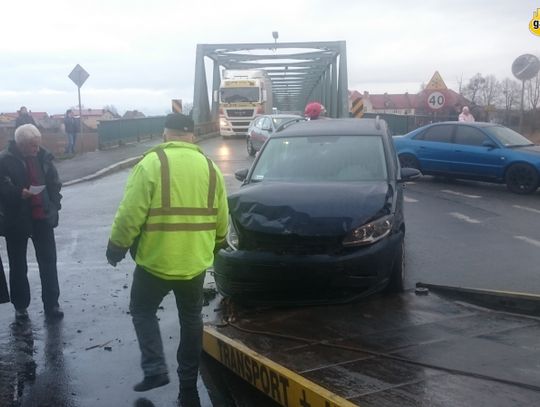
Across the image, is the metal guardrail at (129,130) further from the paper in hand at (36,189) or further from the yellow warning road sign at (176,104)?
the paper in hand at (36,189)

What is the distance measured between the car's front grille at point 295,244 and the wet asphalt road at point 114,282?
96 centimetres

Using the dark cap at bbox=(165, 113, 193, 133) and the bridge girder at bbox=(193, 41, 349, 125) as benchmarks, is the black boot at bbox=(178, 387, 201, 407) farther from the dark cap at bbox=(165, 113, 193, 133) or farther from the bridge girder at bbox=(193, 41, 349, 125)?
the bridge girder at bbox=(193, 41, 349, 125)

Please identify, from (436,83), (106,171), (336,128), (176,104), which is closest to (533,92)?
(436,83)

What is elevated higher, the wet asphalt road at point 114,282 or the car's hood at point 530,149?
the car's hood at point 530,149

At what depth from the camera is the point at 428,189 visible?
48.0ft

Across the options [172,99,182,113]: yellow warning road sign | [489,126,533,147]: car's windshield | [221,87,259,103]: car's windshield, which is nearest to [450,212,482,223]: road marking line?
[489,126,533,147]: car's windshield

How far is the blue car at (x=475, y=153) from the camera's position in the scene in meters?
13.6

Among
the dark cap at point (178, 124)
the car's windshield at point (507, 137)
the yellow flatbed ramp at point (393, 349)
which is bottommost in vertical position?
the yellow flatbed ramp at point (393, 349)

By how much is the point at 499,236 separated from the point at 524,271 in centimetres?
210

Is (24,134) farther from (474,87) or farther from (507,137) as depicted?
(474,87)

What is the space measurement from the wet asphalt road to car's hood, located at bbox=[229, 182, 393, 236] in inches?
41.8

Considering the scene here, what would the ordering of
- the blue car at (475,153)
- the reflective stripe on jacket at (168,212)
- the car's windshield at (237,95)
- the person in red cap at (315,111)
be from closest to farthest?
1. the reflective stripe on jacket at (168,212)
2. the person in red cap at (315,111)
3. the blue car at (475,153)
4. the car's windshield at (237,95)

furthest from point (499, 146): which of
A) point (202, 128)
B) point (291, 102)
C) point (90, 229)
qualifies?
point (291, 102)

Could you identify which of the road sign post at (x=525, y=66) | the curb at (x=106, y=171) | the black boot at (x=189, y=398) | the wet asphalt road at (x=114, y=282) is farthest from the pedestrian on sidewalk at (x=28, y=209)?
the road sign post at (x=525, y=66)
